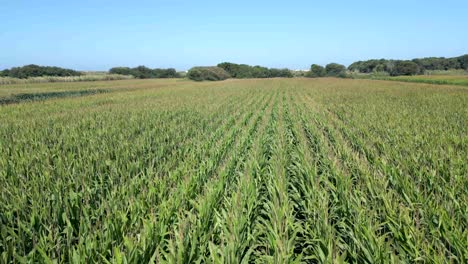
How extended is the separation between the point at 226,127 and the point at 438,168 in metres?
7.96

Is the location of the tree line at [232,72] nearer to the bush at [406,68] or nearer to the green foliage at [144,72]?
the green foliage at [144,72]

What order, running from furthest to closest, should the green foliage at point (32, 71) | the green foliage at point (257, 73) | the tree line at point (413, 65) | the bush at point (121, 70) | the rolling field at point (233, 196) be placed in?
the green foliage at point (257, 73)
the tree line at point (413, 65)
the bush at point (121, 70)
the green foliage at point (32, 71)
the rolling field at point (233, 196)

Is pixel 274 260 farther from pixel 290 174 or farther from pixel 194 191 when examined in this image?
pixel 290 174

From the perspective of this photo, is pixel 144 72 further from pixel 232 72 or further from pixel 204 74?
pixel 232 72

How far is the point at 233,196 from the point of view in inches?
167

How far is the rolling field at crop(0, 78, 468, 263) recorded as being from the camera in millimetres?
2967

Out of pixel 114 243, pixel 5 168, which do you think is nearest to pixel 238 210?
pixel 114 243

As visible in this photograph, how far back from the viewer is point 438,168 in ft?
17.5

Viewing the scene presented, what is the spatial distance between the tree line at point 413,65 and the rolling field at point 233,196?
10560 cm

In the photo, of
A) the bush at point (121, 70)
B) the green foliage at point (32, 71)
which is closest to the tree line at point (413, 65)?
the bush at point (121, 70)

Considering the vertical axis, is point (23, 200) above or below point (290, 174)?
above

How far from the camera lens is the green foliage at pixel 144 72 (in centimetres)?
9794

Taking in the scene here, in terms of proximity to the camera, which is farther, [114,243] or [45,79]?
[45,79]

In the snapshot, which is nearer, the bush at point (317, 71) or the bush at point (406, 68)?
the bush at point (406, 68)
